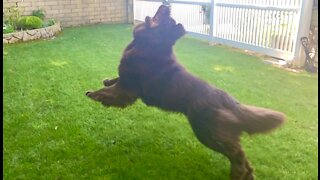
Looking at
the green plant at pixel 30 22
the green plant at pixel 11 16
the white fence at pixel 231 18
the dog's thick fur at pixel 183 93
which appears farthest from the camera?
the green plant at pixel 11 16

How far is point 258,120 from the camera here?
4.32 feet

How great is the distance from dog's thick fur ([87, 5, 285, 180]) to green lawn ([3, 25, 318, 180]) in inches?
4.2

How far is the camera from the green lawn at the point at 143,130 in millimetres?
1773

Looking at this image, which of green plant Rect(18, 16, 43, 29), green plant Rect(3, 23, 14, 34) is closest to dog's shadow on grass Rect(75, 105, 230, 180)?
green plant Rect(18, 16, 43, 29)

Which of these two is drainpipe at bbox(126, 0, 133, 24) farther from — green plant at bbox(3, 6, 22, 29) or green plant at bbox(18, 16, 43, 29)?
green plant at bbox(3, 6, 22, 29)

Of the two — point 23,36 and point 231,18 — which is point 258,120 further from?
point 23,36

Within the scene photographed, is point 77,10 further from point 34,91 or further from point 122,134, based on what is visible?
point 34,91

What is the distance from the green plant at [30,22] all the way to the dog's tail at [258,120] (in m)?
3.81

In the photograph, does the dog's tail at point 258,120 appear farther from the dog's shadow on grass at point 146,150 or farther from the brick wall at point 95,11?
the brick wall at point 95,11

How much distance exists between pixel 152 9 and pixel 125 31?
6.7 inches

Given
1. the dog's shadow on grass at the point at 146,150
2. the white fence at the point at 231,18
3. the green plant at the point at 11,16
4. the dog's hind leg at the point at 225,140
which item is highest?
the white fence at the point at 231,18

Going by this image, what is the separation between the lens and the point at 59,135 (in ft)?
7.11

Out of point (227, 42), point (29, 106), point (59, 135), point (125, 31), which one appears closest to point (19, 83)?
point (29, 106)

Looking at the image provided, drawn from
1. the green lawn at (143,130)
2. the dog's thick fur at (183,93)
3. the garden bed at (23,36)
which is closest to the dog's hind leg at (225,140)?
the dog's thick fur at (183,93)
